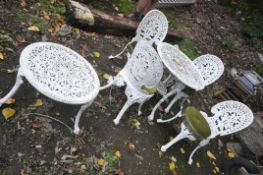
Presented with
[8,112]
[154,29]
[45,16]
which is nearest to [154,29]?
[154,29]

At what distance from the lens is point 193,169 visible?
511 centimetres

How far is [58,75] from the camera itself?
3.69 meters

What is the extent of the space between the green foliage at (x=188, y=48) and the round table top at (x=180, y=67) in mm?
1987

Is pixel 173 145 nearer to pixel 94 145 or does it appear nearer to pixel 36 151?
pixel 94 145

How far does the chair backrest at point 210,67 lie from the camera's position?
5.82 metres

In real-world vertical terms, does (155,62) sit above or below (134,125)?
above

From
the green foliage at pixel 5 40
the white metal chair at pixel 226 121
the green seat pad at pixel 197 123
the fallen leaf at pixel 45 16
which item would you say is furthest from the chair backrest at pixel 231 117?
the green foliage at pixel 5 40

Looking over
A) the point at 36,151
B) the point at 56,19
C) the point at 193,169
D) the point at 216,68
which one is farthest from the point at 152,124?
the point at 56,19

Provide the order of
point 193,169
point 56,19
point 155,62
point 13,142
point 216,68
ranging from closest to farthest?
point 13,142
point 155,62
point 193,169
point 56,19
point 216,68

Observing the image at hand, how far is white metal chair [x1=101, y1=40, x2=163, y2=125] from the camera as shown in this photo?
4367 millimetres

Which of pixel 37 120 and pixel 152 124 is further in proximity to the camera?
pixel 152 124

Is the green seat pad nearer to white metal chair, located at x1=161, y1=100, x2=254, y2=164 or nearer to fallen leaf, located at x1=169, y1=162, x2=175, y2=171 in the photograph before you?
white metal chair, located at x1=161, y1=100, x2=254, y2=164

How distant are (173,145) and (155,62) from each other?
1421 mm

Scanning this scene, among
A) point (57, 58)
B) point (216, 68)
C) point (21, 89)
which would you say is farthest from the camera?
point (216, 68)
